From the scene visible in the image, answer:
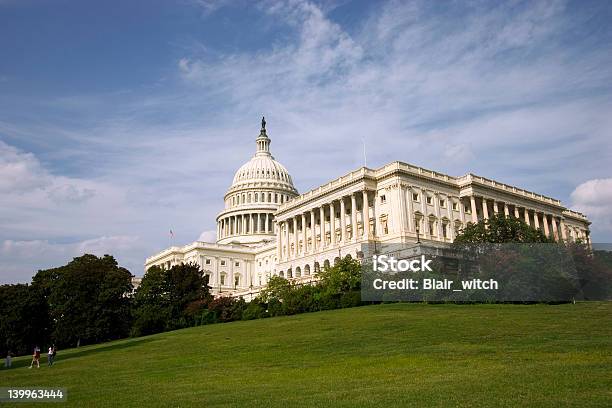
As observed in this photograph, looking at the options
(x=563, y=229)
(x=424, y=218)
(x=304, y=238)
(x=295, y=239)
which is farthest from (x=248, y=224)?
(x=563, y=229)

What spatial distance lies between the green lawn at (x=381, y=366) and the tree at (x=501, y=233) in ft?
55.4

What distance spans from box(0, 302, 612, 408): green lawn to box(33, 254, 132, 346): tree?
1229 inches

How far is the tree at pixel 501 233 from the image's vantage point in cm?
6228

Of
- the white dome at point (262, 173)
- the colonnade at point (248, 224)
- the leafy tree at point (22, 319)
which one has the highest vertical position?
the white dome at point (262, 173)

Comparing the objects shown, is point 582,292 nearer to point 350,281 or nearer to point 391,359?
point 350,281

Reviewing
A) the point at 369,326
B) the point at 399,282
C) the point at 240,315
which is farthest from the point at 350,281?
the point at 369,326

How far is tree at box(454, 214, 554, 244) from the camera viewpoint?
62.3 meters

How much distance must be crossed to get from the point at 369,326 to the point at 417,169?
55251 millimetres

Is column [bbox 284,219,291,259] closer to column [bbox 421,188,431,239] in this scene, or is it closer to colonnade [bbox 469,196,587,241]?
column [bbox 421,188,431,239]

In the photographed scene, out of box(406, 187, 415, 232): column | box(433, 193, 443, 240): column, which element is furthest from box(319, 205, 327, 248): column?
box(433, 193, 443, 240): column

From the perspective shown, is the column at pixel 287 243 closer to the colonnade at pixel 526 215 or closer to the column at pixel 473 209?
the colonnade at pixel 526 215

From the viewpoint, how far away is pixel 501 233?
63250 mm

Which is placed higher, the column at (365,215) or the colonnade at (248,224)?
the colonnade at (248,224)

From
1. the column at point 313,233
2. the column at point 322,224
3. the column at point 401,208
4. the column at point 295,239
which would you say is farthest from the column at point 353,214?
the column at point 295,239
